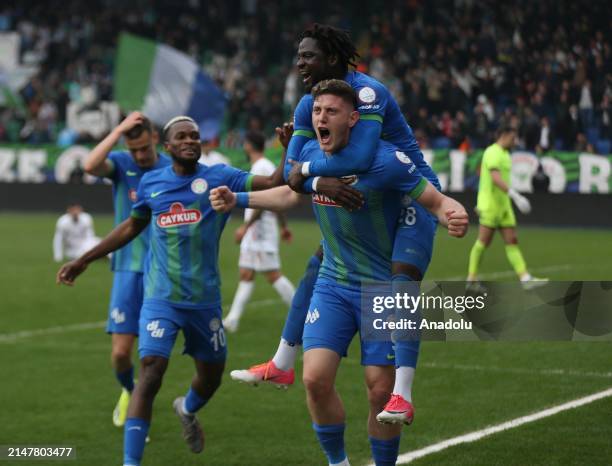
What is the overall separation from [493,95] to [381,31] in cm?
677

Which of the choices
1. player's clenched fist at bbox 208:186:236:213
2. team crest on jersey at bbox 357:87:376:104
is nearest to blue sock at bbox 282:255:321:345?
player's clenched fist at bbox 208:186:236:213

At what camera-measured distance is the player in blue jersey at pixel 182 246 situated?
24.6 feet

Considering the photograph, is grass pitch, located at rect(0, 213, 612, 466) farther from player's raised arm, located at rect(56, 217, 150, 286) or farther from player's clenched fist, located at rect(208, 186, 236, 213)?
player's clenched fist, located at rect(208, 186, 236, 213)

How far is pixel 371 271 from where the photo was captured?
21.1 ft

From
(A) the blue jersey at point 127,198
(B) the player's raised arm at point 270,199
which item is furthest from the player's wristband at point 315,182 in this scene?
(A) the blue jersey at point 127,198

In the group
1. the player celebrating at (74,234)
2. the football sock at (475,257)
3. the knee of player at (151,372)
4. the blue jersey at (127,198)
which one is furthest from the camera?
the player celebrating at (74,234)

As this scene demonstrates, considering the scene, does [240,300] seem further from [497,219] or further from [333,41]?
[333,41]

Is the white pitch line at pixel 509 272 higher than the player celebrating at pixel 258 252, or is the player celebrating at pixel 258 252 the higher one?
the player celebrating at pixel 258 252

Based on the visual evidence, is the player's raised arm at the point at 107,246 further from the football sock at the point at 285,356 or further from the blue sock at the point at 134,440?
the football sock at the point at 285,356

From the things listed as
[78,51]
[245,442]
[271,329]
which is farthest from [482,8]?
[245,442]

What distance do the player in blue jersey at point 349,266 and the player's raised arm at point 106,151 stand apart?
1.97 metres

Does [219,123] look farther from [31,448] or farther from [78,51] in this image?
[31,448]

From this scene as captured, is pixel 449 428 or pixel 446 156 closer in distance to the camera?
pixel 449 428

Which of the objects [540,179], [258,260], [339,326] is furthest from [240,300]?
[540,179]
